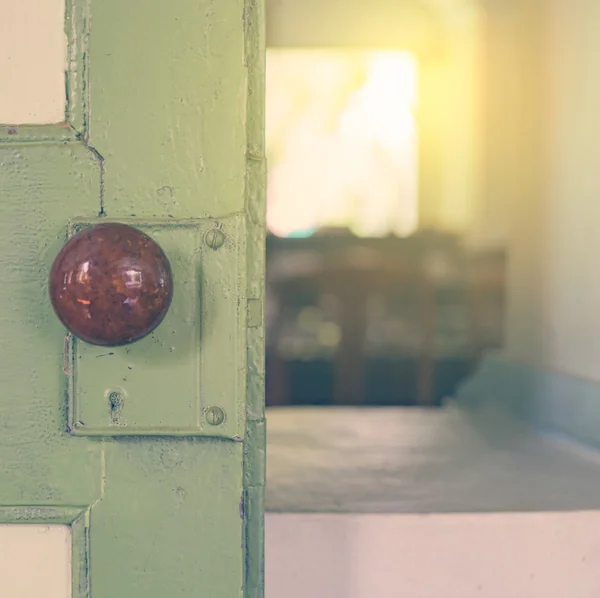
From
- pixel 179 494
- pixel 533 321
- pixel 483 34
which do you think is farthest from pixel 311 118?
pixel 179 494

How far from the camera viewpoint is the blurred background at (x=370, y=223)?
8.40 ft

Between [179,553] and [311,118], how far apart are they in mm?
2545

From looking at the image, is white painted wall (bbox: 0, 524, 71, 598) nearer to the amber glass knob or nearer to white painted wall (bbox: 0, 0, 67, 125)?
the amber glass knob

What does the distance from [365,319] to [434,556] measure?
6.61 ft

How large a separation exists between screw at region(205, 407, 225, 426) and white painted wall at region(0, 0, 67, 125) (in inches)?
10.1

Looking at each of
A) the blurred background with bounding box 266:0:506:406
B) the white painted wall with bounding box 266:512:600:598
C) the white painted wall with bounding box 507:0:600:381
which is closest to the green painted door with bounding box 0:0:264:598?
the white painted wall with bounding box 266:512:600:598

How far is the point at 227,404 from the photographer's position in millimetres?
430

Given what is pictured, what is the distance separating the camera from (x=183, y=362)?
430 millimetres

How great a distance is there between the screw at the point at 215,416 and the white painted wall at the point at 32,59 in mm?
255

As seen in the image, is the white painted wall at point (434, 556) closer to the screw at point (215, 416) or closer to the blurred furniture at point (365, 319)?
the screw at point (215, 416)

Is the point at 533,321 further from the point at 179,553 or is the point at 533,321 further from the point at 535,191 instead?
the point at 179,553

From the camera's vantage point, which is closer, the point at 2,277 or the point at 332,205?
the point at 2,277

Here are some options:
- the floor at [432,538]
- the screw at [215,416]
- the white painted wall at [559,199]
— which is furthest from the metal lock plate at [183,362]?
the white painted wall at [559,199]

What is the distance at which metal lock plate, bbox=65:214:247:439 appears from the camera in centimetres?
43
